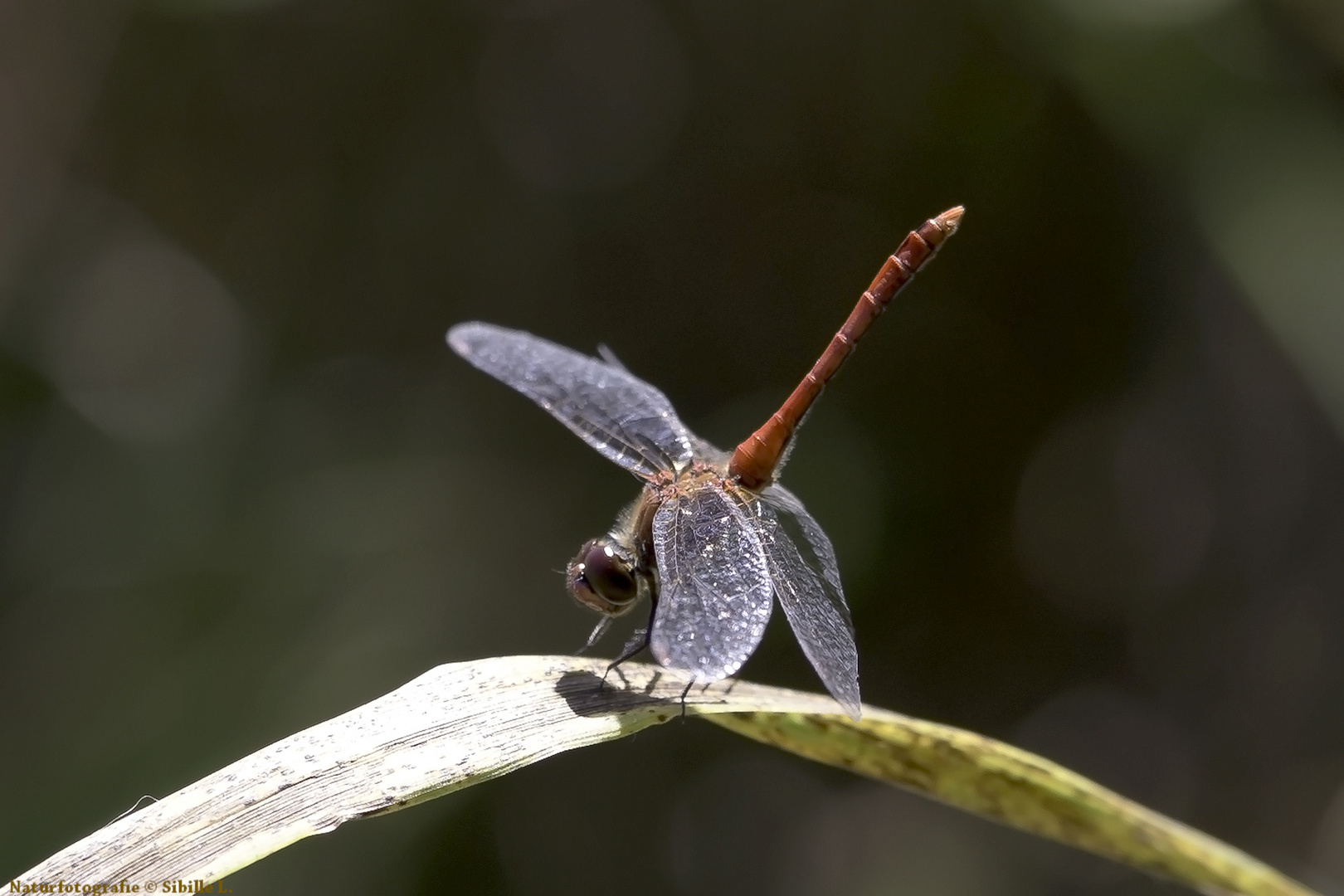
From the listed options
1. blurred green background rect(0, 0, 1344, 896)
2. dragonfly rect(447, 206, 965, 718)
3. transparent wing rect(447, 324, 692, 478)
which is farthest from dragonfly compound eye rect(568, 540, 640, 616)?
blurred green background rect(0, 0, 1344, 896)

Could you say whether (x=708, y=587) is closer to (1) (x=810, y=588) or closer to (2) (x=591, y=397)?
(1) (x=810, y=588)

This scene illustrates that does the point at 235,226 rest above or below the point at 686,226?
below

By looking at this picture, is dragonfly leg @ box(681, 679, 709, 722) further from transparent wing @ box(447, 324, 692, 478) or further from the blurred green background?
the blurred green background

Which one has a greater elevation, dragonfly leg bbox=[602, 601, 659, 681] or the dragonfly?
the dragonfly

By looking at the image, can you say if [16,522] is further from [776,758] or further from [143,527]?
[776,758]

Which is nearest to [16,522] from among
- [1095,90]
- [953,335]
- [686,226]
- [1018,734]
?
[686,226]

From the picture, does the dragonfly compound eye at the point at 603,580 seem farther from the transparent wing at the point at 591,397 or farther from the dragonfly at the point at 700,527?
the transparent wing at the point at 591,397

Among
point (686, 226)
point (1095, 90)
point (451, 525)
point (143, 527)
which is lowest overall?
point (143, 527)

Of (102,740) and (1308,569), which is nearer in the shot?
(102,740)
